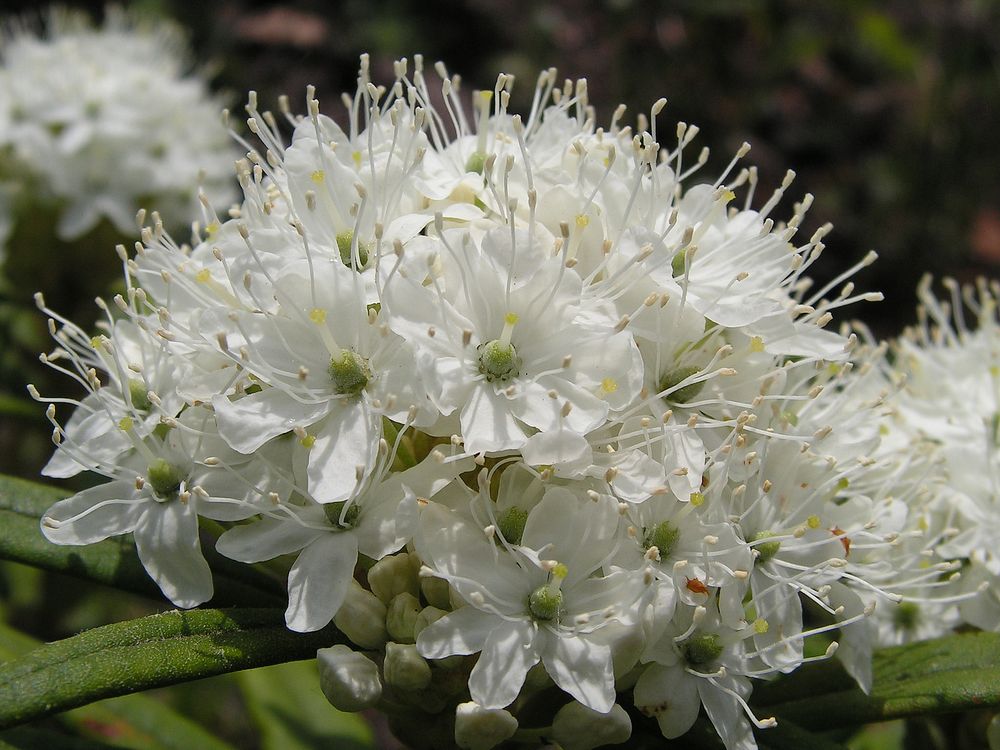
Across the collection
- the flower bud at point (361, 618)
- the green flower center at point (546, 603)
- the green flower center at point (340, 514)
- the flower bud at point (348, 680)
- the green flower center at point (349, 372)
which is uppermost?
the green flower center at point (349, 372)

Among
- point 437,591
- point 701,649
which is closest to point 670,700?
point 701,649

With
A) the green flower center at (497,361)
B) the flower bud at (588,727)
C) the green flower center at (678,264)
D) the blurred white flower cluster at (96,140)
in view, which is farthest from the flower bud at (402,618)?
the blurred white flower cluster at (96,140)

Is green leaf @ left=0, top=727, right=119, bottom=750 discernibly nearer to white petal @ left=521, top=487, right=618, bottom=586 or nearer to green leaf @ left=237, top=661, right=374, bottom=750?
green leaf @ left=237, top=661, right=374, bottom=750

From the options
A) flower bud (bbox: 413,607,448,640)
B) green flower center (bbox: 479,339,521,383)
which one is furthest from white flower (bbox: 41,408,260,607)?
green flower center (bbox: 479,339,521,383)

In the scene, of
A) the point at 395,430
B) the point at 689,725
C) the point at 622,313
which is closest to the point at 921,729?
the point at 689,725

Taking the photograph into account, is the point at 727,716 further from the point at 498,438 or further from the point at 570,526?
the point at 498,438

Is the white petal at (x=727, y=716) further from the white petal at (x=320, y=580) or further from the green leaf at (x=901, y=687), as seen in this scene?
the white petal at (x=320, y=580)
